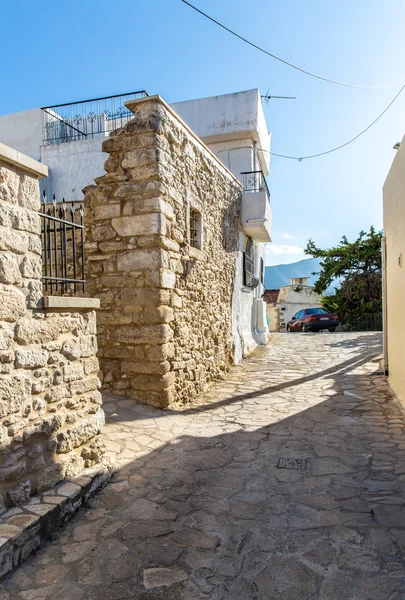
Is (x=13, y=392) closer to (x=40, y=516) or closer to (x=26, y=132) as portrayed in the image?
(x=40, y=516)

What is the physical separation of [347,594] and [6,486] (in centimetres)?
207

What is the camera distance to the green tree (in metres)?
20.0

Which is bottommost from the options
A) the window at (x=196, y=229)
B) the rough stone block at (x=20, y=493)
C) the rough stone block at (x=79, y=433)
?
the rough stone block at (x=20, y=493)

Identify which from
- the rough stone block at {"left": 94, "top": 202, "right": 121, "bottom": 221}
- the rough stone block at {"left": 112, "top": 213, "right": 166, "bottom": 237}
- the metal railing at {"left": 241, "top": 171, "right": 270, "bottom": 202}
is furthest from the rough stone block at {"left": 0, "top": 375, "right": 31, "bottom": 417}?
the metal railing at {"left": 241, "top": 171, "right": 270, "bottom": 202}

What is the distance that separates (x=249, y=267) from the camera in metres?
11.2

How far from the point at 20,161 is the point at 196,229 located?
174 inches

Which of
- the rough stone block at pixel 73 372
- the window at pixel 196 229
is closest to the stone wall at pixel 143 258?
the window at pixel 196 229

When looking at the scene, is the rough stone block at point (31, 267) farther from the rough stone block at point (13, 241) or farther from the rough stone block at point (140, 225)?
the rough stone block at point (140, 225)

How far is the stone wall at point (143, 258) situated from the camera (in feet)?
17.6

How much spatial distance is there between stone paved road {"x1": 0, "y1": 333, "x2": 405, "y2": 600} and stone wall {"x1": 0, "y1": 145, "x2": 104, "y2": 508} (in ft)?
1.41

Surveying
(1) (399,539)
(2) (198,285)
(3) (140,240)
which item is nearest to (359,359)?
(2) (198,285)

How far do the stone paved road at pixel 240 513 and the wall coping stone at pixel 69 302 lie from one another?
1478 millimetres

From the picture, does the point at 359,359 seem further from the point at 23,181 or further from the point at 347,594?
the point at 23,181

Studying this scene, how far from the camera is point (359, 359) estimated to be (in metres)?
9.55
